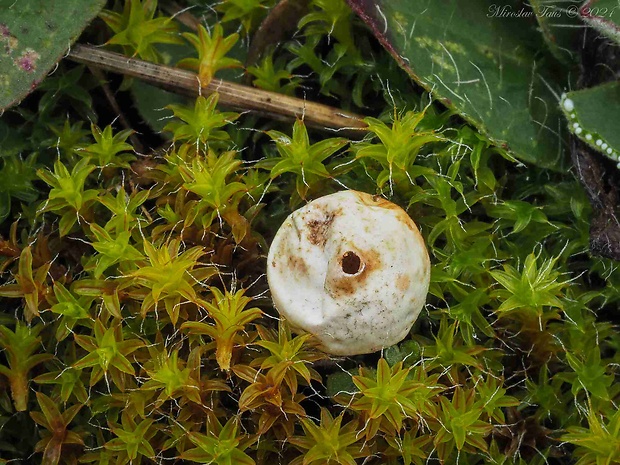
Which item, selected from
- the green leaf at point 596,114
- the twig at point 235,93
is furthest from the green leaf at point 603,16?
the twig at point 235,93

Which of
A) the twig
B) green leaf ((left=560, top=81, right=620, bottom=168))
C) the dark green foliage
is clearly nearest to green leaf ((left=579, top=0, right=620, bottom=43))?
green leaf ((left=560, top=81, right=620, bottom=168))

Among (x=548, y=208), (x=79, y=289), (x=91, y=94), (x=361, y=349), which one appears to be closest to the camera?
(x=361, y=349)

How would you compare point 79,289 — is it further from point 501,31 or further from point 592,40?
point 592,40

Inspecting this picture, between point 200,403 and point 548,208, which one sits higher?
point 548,208

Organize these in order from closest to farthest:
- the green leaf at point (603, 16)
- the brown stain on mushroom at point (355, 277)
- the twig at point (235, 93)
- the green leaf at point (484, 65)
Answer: the brown stain on mushroom at point (355, 277) → the green leaf at point (603, 16) → the green leaf at point (484, 65) → the twig at point (235, 93)

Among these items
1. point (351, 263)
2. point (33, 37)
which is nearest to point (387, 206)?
point (351, 263)

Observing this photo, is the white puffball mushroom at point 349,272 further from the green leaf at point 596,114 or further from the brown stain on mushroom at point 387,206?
the green leaf at point 596,114

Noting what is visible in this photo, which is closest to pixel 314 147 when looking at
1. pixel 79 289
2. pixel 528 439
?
pixel 79 289
